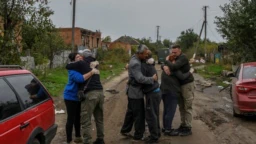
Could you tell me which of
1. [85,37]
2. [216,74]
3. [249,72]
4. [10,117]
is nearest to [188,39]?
[85,37]

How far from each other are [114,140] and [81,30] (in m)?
49.2

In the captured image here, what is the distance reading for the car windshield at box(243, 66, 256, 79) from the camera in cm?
960

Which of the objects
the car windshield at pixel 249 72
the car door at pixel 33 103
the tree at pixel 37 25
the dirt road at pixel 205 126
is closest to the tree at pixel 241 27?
the dirt road at pixel 205 126

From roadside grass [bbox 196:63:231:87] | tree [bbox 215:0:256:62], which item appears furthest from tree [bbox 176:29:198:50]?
tree [bbox 215:0:256:62]

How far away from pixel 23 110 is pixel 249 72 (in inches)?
274

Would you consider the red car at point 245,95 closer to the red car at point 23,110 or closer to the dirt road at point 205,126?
the dirt road at point 205,126

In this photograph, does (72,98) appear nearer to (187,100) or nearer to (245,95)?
(187,100)

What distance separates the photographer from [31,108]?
4961 mm

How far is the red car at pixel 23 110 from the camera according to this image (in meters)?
4.12

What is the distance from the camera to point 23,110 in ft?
15.3

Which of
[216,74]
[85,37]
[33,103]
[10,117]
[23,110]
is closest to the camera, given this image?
[10,117]

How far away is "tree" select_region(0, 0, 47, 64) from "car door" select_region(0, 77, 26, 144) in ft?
18.2

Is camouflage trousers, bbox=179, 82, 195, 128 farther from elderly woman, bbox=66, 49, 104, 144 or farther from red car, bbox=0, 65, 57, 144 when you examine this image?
red car, bbox=0, 65, 57, 144

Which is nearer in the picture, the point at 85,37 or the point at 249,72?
the point at 249,72
